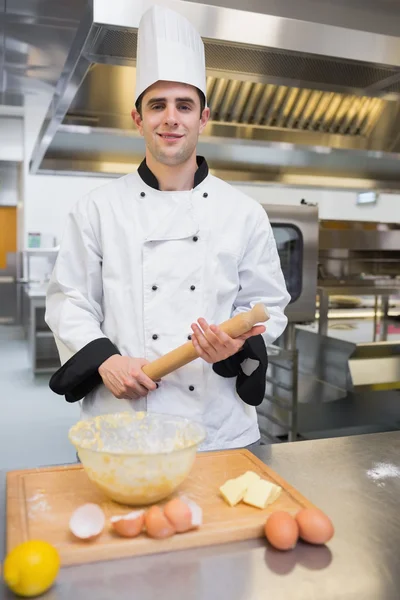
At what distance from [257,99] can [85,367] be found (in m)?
2.13

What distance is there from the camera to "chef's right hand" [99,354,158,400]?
1.11 meters

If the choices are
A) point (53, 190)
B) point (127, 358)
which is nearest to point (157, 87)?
point (127, 358)

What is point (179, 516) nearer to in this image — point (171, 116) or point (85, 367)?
point (85, 367)

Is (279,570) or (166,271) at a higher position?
(166,271)

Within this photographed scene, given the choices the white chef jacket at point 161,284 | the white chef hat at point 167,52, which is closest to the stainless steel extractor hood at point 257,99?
the white chef hat at point 167,52

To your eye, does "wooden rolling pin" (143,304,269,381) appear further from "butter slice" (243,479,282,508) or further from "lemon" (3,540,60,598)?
"lemon" (3,540,60,598)

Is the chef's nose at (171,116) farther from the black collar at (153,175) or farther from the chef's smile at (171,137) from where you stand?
the black collar at (153,175)

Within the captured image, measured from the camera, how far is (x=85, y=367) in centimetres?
119

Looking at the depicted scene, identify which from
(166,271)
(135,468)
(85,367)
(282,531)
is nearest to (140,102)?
(166,271)

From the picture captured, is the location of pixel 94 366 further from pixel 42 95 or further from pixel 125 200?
pixel 42 95

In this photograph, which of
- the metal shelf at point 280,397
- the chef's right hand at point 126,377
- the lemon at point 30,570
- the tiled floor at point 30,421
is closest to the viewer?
the lemon at point 30,570

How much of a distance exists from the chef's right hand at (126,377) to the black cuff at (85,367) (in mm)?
20

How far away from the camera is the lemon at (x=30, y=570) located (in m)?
0.63

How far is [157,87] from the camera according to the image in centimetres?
129
